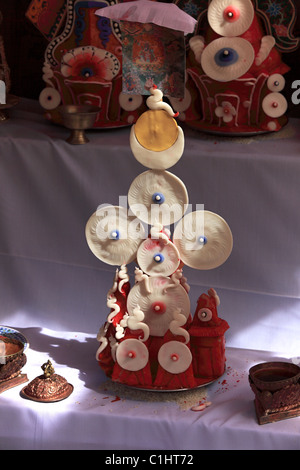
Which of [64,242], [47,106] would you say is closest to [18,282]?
[64,242]

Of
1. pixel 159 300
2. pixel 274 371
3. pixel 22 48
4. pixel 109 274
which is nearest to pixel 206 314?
pixel 159 300

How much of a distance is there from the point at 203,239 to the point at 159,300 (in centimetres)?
20

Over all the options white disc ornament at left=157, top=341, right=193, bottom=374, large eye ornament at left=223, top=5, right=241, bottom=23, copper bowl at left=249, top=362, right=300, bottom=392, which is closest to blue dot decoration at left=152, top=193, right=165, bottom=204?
white disc ornament at left=157, top=341, right=193, bottom=374

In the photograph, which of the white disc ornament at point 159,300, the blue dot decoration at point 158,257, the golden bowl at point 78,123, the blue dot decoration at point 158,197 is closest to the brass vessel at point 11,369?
the white disc ornament at point 159,300

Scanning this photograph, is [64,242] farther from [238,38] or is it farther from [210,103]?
[238,38]

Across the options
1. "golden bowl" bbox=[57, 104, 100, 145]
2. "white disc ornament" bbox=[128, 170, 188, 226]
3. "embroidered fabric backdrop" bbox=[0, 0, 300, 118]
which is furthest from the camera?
"embroidered fabric backdrop" bbox=[0, 0, 300, 118]

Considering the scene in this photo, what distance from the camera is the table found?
2330 millimetres

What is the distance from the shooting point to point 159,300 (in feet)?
7.81

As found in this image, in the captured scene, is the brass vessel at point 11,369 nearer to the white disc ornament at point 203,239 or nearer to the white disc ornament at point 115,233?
the white disc ornament at point 115,233

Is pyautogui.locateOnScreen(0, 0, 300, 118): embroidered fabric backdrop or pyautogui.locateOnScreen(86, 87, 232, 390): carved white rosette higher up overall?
pyautogui.locateOnScreen(0, 0, 300, 118): embroidered fabric backdrop

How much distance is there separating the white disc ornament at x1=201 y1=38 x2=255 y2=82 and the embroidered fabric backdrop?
0.76 meters

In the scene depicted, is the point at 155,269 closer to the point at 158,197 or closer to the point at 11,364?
the point at 158,197

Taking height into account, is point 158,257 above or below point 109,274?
above

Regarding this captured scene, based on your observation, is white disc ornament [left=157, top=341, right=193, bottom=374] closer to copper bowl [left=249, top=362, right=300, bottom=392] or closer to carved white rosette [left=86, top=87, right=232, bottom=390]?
carved white rosette [left=86, top=87, right=232, bottom=390]
